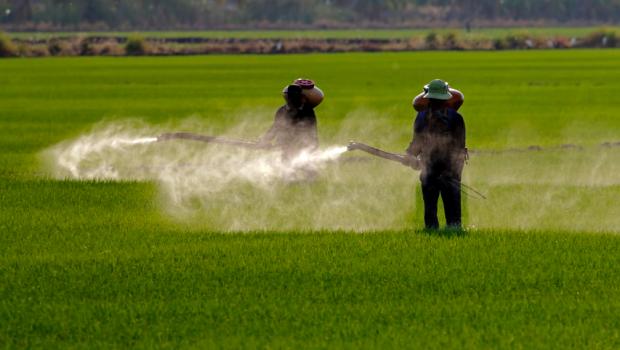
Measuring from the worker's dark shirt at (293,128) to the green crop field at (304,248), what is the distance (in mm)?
847

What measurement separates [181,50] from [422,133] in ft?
270

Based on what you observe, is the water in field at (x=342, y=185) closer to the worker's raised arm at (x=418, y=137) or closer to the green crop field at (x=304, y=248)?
the green crop field at (x=304, y=248)

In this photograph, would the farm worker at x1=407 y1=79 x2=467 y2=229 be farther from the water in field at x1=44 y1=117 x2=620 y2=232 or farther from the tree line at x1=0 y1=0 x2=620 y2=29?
the tree line at x1=0 y1=0 x2=620 y2=29

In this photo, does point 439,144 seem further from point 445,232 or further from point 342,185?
point 342,185

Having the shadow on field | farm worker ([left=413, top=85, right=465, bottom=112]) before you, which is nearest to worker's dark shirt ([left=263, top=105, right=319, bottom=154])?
the shadow on field

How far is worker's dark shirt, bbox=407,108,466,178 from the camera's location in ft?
45.2

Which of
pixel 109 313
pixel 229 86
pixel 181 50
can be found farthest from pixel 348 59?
pixel 109 313

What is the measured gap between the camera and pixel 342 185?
781 inches

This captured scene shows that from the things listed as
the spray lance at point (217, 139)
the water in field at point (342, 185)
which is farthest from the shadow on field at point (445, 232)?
the spray lance at point (217, 139)

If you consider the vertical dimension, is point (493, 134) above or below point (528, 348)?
below

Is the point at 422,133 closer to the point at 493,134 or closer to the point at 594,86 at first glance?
the point at 493,134

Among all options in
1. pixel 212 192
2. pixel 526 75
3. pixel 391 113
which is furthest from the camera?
pixel 526 75

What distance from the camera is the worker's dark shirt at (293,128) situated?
1673 centimetres

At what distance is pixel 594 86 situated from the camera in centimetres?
5084
